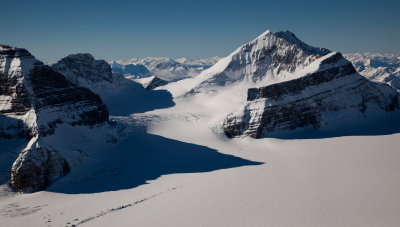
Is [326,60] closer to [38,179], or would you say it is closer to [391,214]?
[391,214]

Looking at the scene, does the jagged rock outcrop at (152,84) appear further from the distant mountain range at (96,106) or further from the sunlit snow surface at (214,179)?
the sunlit snow surface at (214,179)

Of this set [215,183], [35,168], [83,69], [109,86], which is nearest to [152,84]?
[109,86]

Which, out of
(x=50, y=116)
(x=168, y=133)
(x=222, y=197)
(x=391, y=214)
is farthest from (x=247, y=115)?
(x=50, y=116)

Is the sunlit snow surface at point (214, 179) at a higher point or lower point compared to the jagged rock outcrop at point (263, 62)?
lower

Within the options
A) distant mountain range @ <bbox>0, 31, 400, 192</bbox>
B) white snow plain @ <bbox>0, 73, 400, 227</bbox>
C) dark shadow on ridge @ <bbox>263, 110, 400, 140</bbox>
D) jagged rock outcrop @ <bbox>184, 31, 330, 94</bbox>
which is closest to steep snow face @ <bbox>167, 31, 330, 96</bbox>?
jagged rock outcrop @ <bbox>184, 31, 330, 94</bbox>

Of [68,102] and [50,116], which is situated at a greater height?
[68,102]

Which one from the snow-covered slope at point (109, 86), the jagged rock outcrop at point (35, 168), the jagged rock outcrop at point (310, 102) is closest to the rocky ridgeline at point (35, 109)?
the jagged rock outcrop at point (35, 168)

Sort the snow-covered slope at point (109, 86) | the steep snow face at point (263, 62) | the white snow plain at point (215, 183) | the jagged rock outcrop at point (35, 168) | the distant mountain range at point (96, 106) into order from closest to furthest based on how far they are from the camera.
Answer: the white snow plain at point (215, 183), the jagged rock outcrop at point (35, 168), the distant mountain range at point (96, 106), the snow-covered slope at point (109, 86), the steep snow face at point (263, 62)

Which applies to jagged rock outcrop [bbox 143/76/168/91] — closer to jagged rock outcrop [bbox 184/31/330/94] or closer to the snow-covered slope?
the snow-covered slope
